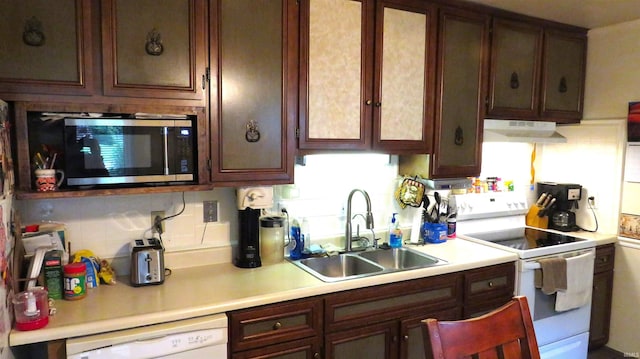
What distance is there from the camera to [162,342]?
1693mm

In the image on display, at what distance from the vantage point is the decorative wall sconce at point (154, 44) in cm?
187

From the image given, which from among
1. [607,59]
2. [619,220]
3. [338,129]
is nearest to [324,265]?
[338,129]

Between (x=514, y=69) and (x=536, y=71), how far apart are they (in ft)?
0.70

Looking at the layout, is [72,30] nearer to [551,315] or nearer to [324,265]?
[324,265]

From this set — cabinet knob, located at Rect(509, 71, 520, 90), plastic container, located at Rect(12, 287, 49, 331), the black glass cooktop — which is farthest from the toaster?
cabinet knob, located at Rect(509, 71, 520, 90)

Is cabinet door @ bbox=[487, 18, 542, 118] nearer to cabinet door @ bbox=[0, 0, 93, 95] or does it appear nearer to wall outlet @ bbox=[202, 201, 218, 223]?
wall outlet @ bbox=[202, 201, 218, 223]

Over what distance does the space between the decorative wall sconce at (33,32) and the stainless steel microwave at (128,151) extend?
0.31 m

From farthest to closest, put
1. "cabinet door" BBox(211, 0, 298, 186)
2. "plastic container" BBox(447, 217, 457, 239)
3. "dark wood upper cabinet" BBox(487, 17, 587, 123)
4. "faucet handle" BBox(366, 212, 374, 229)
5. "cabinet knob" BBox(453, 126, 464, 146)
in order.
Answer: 1. "plastic container" BBox(447, 217, 457, 239)
2. "dark wood upper cabinet" BBox(487, 17, 587, 123)
3. "cabinet knob" BBox(453, 126, 464, 146)
4. "faucet handle" BBox(366, 212, 374, 229)
5. "cabinet door" BBox(211, 0, 298, 186)

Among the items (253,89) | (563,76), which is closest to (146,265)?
(253,89)

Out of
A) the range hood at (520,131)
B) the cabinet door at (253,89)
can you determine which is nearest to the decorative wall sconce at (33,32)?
the cabinet door at (253,89)

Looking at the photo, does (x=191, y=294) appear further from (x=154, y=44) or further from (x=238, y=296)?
(x=154, y=44)

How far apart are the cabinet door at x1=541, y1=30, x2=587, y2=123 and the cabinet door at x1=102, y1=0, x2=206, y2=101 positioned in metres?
2.39

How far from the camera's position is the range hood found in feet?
9.52

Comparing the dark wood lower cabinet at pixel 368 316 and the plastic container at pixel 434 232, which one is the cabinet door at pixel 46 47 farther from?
the plastic container at pixel 434 232
